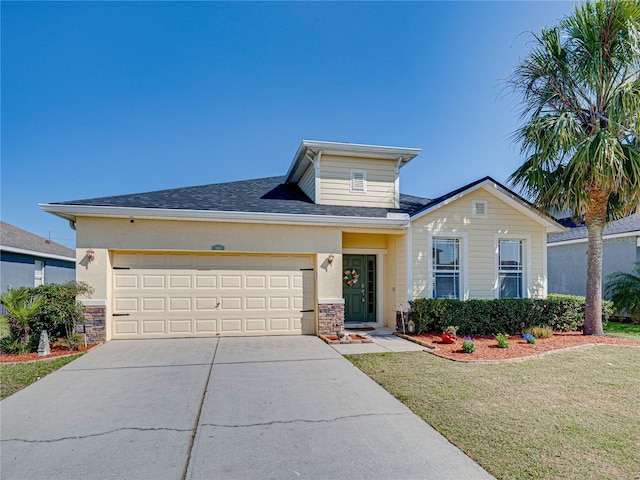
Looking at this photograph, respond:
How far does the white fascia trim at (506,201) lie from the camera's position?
32.2 ft

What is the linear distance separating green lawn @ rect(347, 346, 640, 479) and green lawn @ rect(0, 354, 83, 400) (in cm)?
553

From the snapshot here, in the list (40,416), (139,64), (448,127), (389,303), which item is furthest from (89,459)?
(448,127)

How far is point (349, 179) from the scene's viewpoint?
10961 millimetres

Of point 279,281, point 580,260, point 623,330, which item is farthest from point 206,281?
point 580,260

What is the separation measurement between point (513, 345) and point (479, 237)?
321 centimetres

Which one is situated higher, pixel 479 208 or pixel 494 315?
pixel 479 208

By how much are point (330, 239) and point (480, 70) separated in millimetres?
7180

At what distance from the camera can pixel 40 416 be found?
4.29 meters

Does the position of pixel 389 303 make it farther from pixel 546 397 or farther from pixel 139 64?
pixel 139 64

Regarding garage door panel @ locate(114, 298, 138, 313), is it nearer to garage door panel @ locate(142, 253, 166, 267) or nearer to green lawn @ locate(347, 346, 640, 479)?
garage door panel @ locate(142, 253, 166, 267)

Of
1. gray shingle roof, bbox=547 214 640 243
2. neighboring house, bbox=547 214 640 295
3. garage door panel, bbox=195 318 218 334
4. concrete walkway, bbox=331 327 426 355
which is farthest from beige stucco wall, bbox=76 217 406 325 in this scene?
neighboring house, bbox=547 214 640 295

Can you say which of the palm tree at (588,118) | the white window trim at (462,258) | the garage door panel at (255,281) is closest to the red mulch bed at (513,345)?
the palm tree at (588,118)

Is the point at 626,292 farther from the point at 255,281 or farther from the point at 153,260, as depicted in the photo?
the point at 153,260

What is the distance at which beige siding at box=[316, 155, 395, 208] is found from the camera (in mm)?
10789
